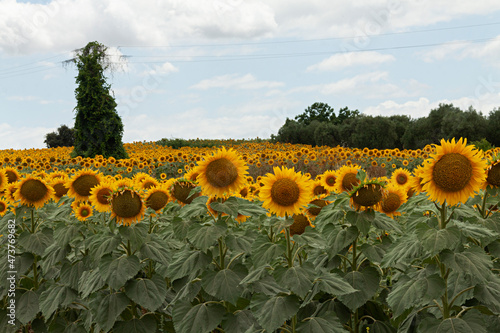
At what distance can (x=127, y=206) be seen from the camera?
12.8ft

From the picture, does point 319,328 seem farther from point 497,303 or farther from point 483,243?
point 483,243

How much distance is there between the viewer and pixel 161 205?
14.9ft

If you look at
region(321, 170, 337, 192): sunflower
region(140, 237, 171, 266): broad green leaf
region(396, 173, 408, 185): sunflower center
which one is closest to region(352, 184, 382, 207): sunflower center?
region(140, 237, 171, 266): broad green leaf

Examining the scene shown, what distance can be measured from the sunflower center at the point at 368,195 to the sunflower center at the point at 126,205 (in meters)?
1.88

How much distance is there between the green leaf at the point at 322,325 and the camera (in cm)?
321

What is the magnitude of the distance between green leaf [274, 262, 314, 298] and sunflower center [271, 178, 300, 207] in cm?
51

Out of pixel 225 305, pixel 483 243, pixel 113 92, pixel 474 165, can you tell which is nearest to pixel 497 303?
pixel 483 243

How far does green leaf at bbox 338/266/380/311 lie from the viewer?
349 centimetres

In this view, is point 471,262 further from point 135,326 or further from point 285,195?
point 135,326

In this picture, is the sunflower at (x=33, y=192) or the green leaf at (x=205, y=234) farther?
the sunflower at (x=33, y=192)

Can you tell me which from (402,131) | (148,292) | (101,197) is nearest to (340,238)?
(148,292)

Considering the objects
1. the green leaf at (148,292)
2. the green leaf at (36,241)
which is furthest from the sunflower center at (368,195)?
the green leaf at (36,241)

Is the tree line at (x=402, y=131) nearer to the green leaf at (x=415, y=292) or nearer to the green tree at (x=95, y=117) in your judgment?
the green tree at (x=95, y=117)

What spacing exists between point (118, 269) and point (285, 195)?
1549mm
